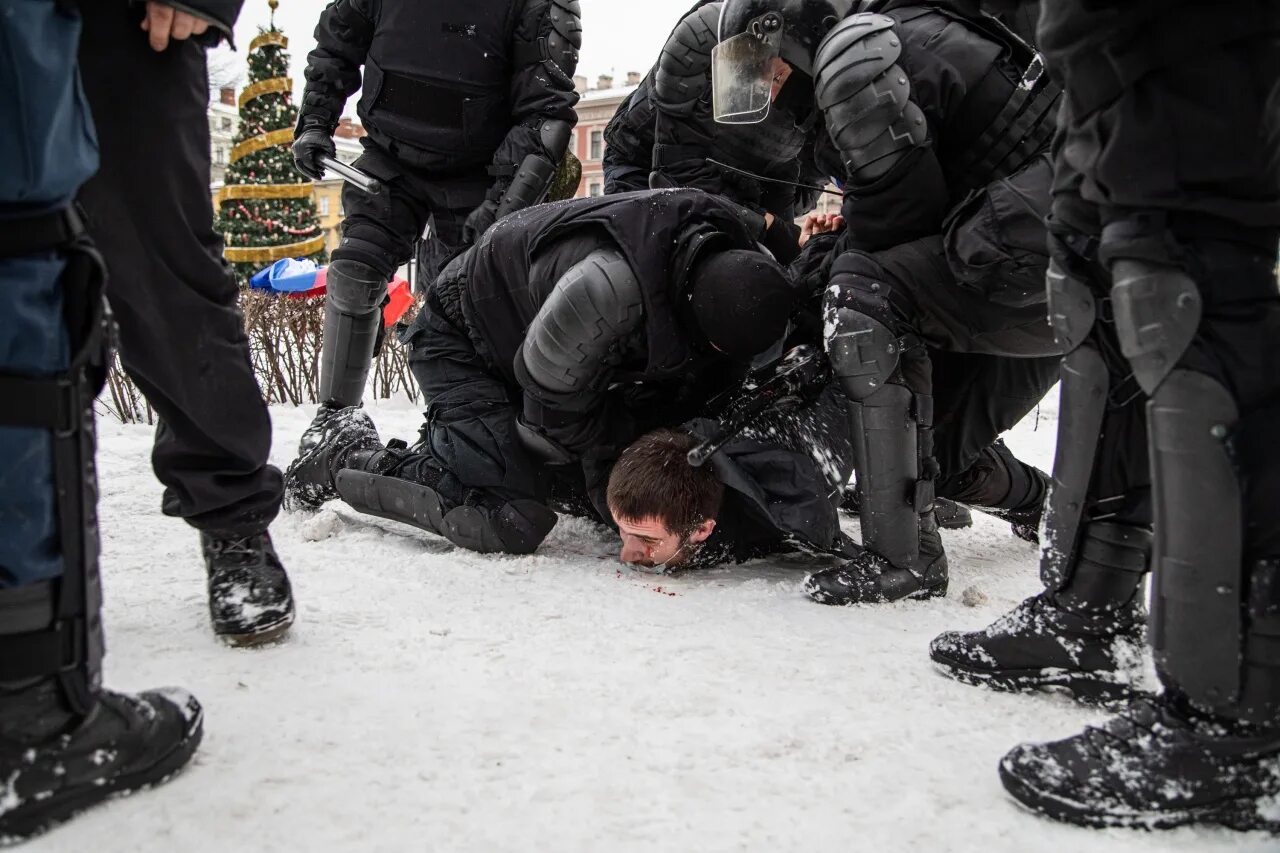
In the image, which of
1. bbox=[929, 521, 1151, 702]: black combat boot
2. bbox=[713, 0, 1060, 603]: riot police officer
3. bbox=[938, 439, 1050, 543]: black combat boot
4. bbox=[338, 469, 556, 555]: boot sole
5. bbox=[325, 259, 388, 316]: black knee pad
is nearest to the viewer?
bbox=[929, 521, 1151, 702]: black combat boot

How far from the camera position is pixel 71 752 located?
1098mm

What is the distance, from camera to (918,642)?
75.9 inches

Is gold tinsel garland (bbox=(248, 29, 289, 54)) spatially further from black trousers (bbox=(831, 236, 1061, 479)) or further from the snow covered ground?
black trousers (bbox=(831, 236, 1061, 479))

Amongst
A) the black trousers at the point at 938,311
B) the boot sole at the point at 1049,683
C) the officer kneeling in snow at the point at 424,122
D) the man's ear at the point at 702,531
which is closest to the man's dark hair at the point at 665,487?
the man's ear at the point at 702,531

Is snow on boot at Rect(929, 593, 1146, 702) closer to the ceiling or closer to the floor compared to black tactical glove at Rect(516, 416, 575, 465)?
closer to the ceiling

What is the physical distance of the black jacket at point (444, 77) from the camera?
3.63 m

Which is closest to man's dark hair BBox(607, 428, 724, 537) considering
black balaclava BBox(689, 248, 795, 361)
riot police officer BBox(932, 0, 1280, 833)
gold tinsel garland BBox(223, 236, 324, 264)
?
black balaclava BBox(689, 248, 795, 361)

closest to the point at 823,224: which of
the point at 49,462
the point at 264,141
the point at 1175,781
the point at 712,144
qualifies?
the point at 712,144

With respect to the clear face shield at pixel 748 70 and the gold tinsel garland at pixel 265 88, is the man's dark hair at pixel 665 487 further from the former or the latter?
the gold tinsel garland at pixel 265 88

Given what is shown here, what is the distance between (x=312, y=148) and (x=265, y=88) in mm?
12451

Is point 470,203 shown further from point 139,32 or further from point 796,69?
point 139,32

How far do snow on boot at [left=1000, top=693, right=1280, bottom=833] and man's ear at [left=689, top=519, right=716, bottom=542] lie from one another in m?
1.25

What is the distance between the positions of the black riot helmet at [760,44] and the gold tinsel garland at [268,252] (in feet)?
43.8

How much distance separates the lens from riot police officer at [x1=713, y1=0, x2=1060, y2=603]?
2146 millimetres
